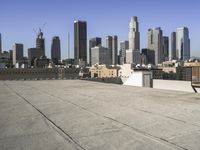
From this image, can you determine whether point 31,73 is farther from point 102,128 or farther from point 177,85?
point 102,128

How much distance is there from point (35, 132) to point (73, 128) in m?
1.33

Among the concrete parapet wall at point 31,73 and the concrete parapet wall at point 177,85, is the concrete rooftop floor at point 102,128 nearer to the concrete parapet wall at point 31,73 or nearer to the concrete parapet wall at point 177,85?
the concrete parapet wall at point 177,85

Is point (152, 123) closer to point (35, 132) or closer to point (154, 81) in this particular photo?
point (35, 132)

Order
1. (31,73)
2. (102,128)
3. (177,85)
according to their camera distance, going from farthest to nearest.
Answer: (31,73)
(177,85)
(102,128)

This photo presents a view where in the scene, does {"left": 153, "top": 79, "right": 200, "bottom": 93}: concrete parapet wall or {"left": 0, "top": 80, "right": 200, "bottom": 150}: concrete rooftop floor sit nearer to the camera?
{"left": 0, "top": 80, "right": 200, "bottom": 150}: concrete rooftop floor

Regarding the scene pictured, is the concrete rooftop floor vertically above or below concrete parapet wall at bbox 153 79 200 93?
below

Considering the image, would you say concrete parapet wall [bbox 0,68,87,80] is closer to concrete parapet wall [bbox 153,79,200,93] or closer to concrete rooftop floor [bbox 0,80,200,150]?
concrete parapet wall [bbox 153,79,200,93]

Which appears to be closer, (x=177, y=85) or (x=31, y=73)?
(x=177, y=85)

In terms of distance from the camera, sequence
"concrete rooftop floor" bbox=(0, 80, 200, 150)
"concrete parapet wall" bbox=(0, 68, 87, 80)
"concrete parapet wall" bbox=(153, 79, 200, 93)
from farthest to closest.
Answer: "concrete parapet wall" bbox=(0, 68, 87, 80) < "concrete parapet wall" bbox=(153, 79, 200, 93) < "concrete rooftop floor" bbox=(0, 80, 200, 150)

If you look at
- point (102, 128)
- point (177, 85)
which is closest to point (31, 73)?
point (177, 85)

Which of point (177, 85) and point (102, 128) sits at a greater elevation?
point (177, 85)

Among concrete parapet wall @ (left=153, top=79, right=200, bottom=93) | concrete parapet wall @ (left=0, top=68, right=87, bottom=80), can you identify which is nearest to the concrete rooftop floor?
concrete parapet wall @ (left=153, top=79, right=200, bottom=93)

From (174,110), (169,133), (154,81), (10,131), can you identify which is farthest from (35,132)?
(154,81)

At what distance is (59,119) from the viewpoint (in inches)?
482
